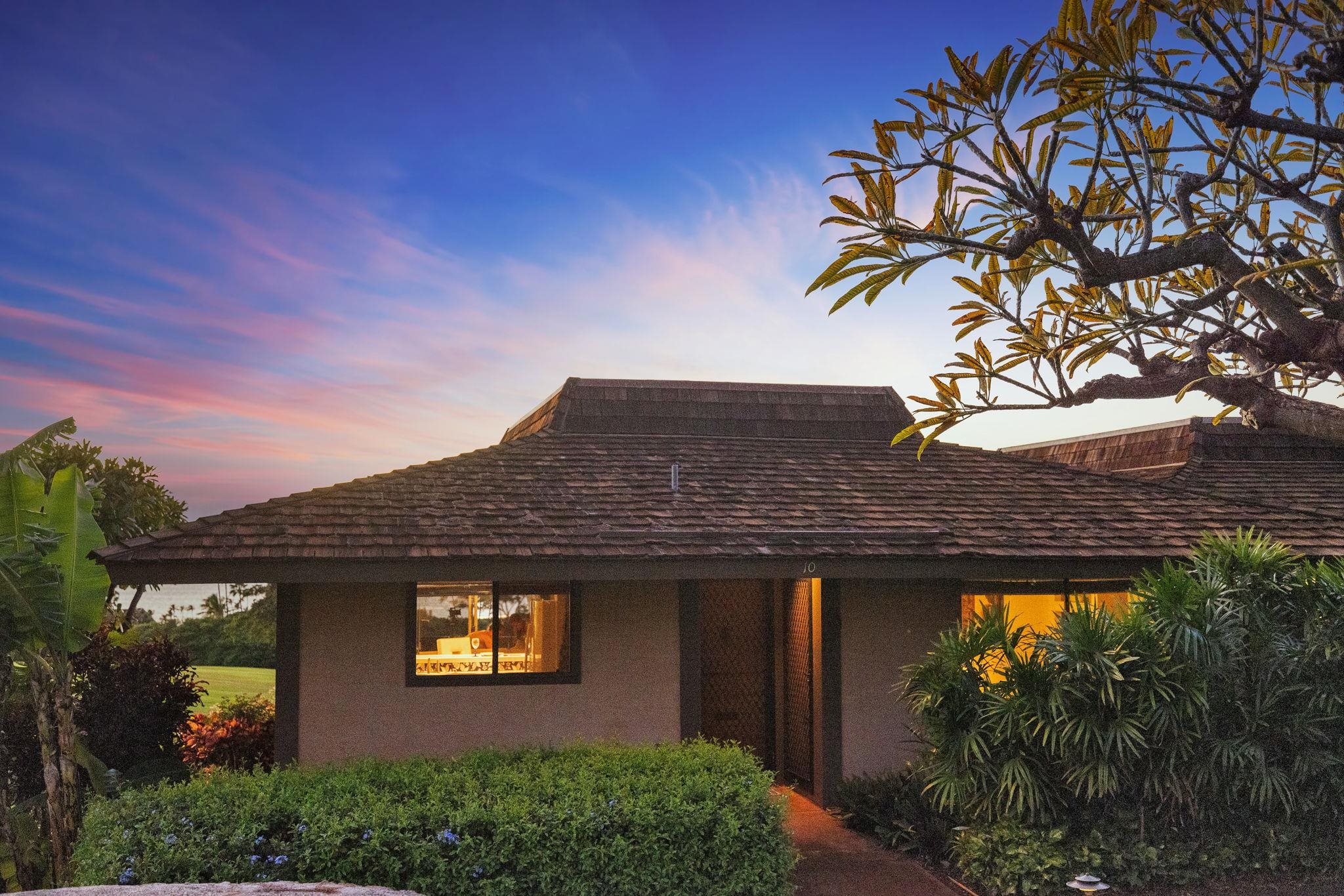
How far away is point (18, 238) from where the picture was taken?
37.6 feet

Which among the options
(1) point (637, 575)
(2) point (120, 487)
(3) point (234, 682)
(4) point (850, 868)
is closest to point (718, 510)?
(1) point (637, 575)

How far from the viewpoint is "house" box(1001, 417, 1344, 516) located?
14.5 meters

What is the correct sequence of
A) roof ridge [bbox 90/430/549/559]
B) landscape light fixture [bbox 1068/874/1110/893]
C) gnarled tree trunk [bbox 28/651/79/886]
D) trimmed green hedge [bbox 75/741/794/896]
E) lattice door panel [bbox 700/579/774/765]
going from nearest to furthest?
1. trimmed green hedge [bbox 75/741/794/896]
2. landscape light fixture [bbox 1068/874/1110/893]
3. gnarled tree trunk [bbox 28/651/79/886]
4. roof ridge [bbox 90/430/549/559]
5. lattice door panel [bbox 700/579/774/765]

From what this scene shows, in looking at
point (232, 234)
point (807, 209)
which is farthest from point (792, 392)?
point (232, 234)

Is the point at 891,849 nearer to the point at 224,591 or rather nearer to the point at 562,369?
the point at 562,369

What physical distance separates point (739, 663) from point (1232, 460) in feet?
31.5

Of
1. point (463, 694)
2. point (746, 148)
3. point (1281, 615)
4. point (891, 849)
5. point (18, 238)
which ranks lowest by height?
point (891, 849)

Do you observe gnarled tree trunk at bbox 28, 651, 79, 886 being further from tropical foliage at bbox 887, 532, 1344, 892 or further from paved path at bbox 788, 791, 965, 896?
tropical foliage at bbox 887, 532, 1344, 892

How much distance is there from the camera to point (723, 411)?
13.5m

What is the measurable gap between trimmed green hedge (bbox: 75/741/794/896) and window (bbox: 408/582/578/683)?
2.83 m

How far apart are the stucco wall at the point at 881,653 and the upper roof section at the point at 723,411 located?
3035 millimetres

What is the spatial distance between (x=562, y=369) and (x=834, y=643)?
21.2 ft

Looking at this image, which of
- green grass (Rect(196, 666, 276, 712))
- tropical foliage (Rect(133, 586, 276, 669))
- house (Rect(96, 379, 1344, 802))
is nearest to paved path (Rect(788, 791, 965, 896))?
house (Rect(96, 379, 1344, 802))

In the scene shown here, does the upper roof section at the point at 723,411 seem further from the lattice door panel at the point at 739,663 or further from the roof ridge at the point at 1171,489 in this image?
the lattice door panel at the point at 739,663
